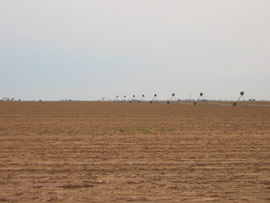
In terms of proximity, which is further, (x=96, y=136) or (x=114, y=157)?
(x=96, y=136)

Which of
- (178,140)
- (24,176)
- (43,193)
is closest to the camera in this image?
(43,193)

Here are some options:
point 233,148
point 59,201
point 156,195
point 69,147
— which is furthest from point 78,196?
point 233,148

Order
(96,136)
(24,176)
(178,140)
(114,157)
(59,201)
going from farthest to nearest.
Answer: (96,136), (178,140), (114,157), (24,176), (59,201)

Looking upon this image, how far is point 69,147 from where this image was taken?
11.8 m

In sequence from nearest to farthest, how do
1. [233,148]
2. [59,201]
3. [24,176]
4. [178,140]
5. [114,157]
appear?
[59,201] < [24,176] < [114,157] < [233,148] < [178,140]

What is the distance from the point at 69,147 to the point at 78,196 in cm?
583

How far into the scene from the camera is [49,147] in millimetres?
11781

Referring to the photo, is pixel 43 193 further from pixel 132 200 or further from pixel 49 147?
pixel 49 147

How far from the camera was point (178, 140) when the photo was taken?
13531 mm

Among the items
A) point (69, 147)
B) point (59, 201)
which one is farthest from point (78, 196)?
point (69, 147)

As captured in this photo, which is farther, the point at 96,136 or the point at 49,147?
the point at 96,136

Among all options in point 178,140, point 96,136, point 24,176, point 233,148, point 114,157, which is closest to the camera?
point 24,176

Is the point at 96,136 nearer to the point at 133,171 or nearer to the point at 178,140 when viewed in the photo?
the point at 178,140

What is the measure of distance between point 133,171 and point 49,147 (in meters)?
4.72
